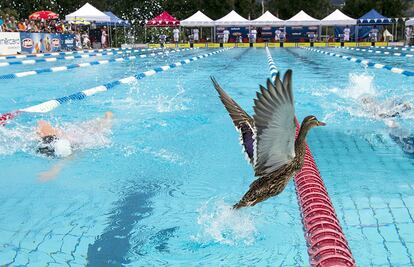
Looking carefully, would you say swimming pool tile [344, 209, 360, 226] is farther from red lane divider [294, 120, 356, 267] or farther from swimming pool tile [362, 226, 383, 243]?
red lane divider [294, 120, 356, 267]

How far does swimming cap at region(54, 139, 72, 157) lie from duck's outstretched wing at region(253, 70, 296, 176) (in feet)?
10.5

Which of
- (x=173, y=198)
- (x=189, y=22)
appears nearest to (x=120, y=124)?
(x=173, y=198)

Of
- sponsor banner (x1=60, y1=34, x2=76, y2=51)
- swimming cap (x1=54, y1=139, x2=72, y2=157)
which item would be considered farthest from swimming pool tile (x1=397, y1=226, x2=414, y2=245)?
sponsor banner (x1=60, y1=34, x2=76, y2=51)

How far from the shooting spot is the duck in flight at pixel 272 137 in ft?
6.57

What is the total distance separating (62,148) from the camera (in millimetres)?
5105

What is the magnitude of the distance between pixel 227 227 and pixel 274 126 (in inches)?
51.1

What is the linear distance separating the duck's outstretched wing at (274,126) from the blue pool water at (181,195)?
790mm

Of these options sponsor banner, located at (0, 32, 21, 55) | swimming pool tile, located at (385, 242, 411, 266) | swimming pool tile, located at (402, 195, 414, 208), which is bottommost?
Answer: swimming pool tile, located at (385, 242, 411, 266)

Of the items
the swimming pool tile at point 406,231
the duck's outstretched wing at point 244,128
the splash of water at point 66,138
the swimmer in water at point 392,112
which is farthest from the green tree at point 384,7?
the duck's outstretched wing at point 244,128

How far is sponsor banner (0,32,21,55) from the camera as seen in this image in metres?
18.0

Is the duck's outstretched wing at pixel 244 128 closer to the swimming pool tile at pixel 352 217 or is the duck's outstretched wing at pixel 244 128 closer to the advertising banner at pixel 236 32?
the swimming pool tile at pixel 352 217

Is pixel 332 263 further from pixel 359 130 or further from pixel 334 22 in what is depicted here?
pixel 334 22

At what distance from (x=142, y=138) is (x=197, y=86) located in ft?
17.2

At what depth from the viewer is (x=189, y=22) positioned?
31734 mm
